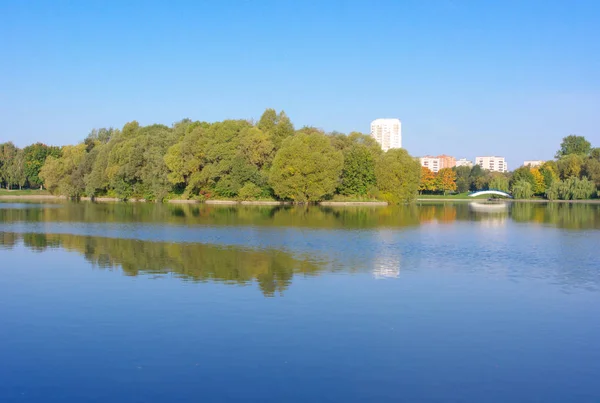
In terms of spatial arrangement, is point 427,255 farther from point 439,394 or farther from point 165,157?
point 165,157

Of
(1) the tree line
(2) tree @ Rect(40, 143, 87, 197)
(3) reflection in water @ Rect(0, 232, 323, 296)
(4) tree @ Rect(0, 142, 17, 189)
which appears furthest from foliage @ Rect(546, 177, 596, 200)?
(4) tree @ Rect(0, 142, 17, 189)

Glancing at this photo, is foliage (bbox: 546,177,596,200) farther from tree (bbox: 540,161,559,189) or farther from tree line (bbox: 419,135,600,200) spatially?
tree (bbox: 540,161,559,189)

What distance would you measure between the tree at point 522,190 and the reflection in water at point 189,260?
297 ft

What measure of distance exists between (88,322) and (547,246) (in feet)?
73.5

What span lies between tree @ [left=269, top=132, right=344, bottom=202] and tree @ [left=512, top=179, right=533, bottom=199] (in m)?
48.4

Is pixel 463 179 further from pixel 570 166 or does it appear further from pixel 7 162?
pixel 7 162

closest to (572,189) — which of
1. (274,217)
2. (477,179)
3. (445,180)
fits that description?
(445,180)

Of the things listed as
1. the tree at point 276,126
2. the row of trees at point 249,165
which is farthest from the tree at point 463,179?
the tree at point 276,126

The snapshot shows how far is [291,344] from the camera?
1098cm

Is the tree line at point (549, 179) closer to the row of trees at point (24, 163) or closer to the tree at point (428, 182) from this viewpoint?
the tree at point (428, 182)

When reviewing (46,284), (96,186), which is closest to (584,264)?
(46,284)

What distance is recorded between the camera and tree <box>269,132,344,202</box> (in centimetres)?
6919

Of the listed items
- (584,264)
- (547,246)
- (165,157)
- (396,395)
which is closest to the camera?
(396,395)

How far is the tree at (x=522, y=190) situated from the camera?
104 metres
